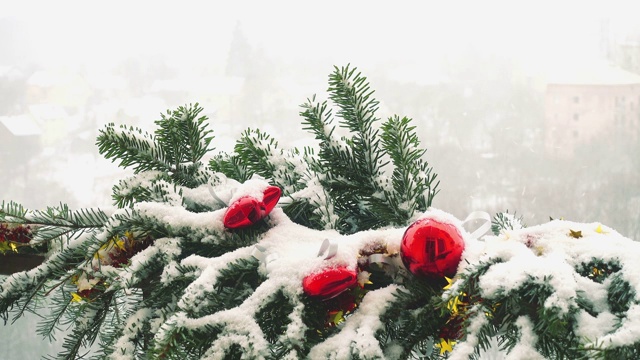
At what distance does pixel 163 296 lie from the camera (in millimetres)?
413

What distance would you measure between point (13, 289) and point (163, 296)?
144 mm

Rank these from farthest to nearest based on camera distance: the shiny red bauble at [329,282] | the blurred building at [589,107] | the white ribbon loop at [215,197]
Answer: the blurred building at [589,107]
the white ribbon loop at [215,197]
the shiny red bauble at [329,282]

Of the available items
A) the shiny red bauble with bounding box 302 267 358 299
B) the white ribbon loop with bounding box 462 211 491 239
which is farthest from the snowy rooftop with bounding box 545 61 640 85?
the shiny red bauble with bounding box 302 267 358 299

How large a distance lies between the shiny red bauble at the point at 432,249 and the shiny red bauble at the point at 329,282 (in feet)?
0.12

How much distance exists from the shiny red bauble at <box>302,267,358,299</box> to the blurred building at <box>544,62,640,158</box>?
2.14 metres

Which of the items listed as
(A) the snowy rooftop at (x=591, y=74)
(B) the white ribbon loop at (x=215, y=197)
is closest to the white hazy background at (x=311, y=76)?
(A) the snowy rooftop at (x=591, y=74)

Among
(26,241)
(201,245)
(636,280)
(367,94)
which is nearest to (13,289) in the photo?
(26,241)

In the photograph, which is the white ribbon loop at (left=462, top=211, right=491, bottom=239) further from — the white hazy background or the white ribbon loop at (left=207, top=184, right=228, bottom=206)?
the white hazy background

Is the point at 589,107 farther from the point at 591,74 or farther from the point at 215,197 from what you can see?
the point at 215,197

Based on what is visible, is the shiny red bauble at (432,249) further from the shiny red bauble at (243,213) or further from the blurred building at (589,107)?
the blurred building at (589,107)

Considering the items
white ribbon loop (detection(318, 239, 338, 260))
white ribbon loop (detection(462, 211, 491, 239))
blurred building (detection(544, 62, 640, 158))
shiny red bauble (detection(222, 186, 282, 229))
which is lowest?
blurred building (detection(544, 62, 640, 158))

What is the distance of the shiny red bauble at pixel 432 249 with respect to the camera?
364 millimetres

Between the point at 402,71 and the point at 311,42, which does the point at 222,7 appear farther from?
the point at 402,71

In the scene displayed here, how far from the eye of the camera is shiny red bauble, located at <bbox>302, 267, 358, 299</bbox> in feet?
1.18
